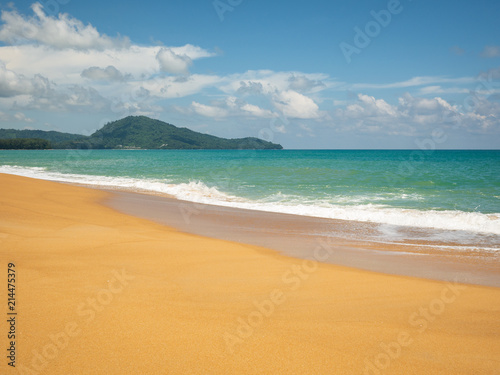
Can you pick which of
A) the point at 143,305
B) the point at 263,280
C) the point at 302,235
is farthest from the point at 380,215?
the point at 143,305

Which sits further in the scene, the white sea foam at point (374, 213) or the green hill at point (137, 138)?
the green hill at point (137, 138)

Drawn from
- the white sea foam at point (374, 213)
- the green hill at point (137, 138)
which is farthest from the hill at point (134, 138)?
the white sea foam at point (374, 213)

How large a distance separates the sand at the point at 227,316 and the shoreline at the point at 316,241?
2.61ft

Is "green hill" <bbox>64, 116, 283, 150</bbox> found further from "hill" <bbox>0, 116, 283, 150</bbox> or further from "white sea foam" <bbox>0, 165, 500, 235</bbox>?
"white sea foam" <bbox>0, 165, 500, 235</bbox>

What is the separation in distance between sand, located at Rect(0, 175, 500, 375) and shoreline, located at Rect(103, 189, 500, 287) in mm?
796

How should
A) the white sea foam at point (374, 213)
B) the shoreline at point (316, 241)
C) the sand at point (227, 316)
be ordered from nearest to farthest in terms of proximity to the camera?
the sand at point (227, 316), the shoreline at point (316, 241), the white sea foam at point (374, 213)

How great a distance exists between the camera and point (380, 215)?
13.8 m

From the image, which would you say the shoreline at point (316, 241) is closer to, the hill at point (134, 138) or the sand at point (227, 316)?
the sand at point (227, 316)

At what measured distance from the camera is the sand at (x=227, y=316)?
3199mm

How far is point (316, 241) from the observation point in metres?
9.34

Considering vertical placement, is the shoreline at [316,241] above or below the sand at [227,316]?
below

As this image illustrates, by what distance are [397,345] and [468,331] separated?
1158mm

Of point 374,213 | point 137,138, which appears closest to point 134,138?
point 137,138

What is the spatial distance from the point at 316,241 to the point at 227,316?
5.69 m
